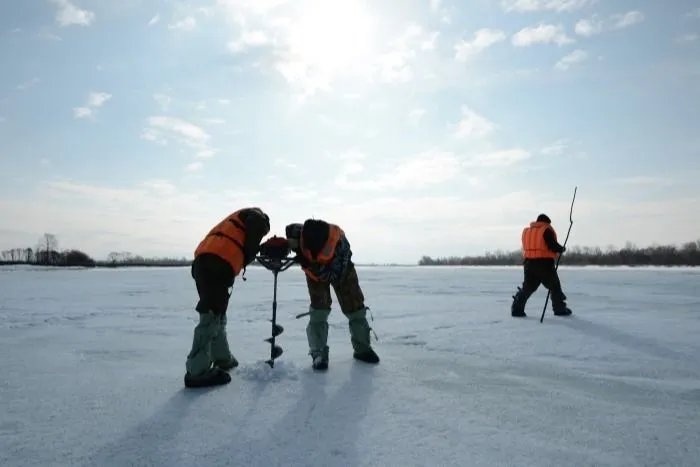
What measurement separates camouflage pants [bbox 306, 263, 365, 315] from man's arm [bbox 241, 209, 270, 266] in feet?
2.15

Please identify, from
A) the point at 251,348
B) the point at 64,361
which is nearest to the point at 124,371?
the point at 64,361

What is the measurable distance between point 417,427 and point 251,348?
278 cm

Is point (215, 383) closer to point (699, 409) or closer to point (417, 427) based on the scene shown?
point (417, 427)

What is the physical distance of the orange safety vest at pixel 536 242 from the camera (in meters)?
7.20

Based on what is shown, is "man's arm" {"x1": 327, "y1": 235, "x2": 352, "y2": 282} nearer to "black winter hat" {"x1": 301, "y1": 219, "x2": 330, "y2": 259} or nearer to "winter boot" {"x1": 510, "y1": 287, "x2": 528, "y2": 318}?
"black winter hat" {"x1": 301, "y1": 219, "x2": 330, "y2": 259}

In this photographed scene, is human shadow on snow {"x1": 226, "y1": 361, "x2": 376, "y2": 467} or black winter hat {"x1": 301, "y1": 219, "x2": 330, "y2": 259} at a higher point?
black winter hat {"x1": 301, "y1": 219, "x2": 330, "y2": 259}

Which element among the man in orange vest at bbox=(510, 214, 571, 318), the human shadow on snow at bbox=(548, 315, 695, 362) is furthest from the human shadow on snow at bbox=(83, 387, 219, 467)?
the man in orange vest at bbox=(510, 214, 571, 318)

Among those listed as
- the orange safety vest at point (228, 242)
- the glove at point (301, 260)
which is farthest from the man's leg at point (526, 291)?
the orange safety vest at point (228, 242)

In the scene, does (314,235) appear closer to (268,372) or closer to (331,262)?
(331,262)

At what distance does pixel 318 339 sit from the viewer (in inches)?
153

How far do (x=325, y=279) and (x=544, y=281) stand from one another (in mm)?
→ 4793

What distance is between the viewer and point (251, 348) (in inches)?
185

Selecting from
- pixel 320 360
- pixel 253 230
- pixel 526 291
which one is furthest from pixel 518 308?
pixel 253 230

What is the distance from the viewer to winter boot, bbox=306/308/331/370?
3.77 metres
